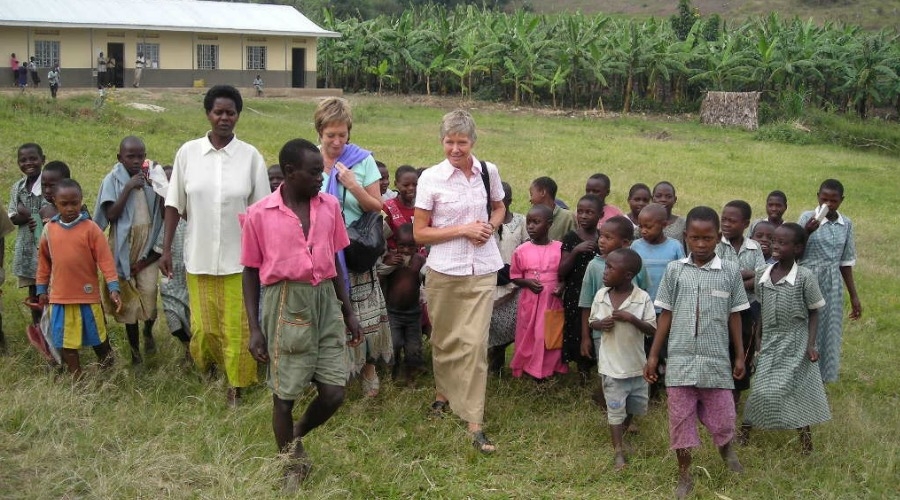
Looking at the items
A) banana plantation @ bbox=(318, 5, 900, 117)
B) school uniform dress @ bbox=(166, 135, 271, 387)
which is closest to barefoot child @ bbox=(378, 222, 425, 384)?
school uniform dress @ bbox=(166, 135, 271, 387)

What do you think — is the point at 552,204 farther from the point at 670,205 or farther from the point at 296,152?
the point at 296,152

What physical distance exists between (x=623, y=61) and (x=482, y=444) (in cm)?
2501

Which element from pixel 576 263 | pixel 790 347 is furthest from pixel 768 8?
pixel 790 347

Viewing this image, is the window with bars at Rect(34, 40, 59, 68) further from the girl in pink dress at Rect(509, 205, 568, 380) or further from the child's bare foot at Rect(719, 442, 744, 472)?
the child's bare foot at Rect(719, 442, 744, 472)

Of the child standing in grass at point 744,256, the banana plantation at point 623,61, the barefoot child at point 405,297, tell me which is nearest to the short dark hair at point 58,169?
the barefoot child at point 405,297

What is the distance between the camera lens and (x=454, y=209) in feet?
15.8

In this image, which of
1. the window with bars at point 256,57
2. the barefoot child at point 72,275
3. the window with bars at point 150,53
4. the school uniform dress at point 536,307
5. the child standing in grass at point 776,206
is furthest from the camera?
the window with bars at point 256,57

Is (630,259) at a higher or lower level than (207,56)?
lower

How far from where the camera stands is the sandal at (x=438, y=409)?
5.19 m

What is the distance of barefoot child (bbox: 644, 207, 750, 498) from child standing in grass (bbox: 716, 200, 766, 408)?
62 centimetres

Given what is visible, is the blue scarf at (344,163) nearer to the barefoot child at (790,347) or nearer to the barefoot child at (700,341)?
the barefoot child at (700,341)

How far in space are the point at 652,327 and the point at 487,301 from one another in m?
0.88

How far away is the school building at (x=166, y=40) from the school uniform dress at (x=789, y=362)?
28.2 m

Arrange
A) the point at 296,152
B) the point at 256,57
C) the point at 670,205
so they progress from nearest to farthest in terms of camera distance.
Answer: the point at 296,152 < the point at 670,205 < the point at 256,57
